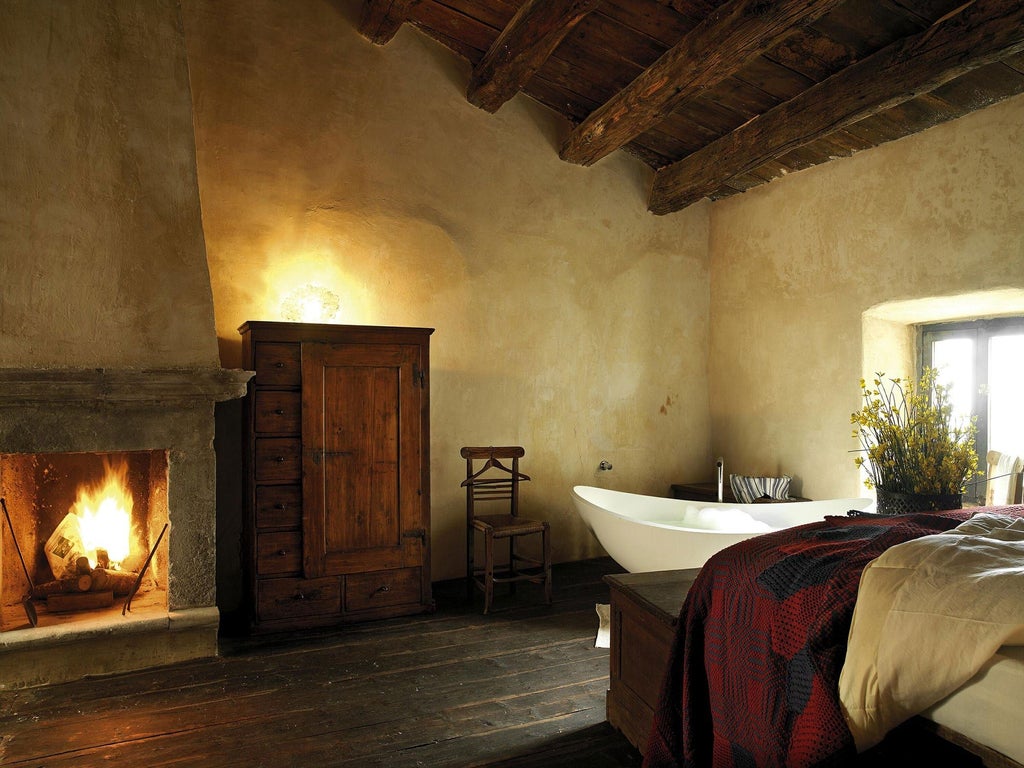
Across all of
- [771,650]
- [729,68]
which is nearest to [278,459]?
[771,650]

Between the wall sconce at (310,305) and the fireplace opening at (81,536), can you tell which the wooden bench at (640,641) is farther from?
the wall sconce at (310,305)

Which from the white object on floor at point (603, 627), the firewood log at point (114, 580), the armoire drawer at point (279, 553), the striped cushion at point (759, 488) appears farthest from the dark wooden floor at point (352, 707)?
the striped cushion at point (759, 488)

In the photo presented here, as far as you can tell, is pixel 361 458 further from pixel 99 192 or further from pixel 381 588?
pixel 99 192

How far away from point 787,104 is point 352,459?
9.98 feet

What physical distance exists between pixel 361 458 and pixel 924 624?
2829mm

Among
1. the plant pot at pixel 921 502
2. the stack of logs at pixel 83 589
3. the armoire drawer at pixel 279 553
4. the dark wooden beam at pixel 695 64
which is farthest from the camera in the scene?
the armoire drawer at pixel 279 553

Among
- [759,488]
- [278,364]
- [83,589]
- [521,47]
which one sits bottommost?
[83,589]

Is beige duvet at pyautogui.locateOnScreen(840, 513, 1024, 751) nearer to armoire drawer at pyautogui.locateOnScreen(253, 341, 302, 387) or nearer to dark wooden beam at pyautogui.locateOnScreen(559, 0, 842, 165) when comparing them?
dark wooden beam at pyautogui.locateOnScreen(559, 0, 842, 165)

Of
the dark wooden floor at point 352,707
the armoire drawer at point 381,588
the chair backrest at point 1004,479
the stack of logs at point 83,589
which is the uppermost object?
the chair backrest at point 1004,479

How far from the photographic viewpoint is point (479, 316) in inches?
176

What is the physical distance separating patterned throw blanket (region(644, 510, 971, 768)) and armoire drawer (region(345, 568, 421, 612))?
6.82ft

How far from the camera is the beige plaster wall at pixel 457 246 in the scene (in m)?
3.91

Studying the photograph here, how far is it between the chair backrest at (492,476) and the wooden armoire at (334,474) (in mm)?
426

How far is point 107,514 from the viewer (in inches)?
131
